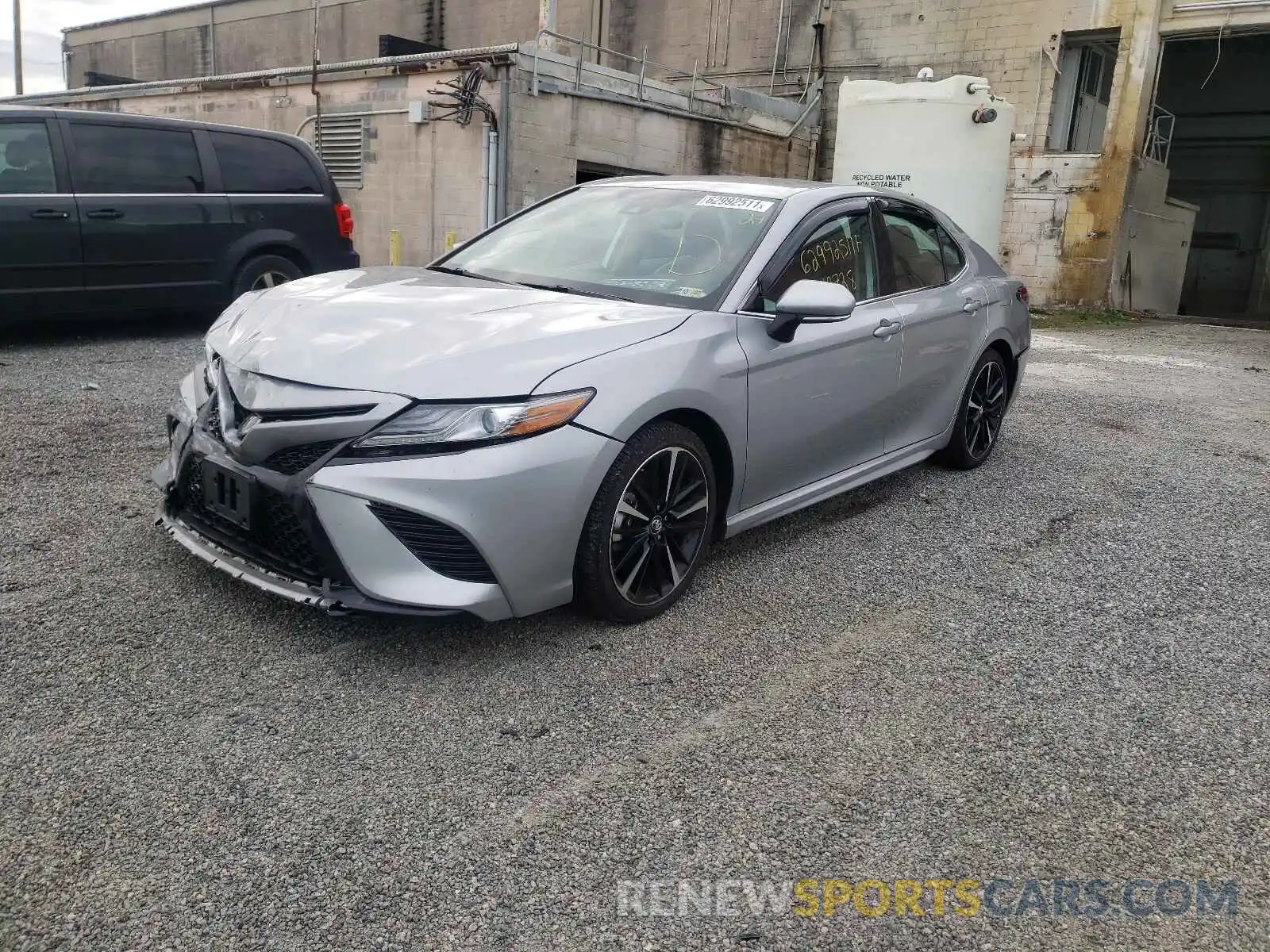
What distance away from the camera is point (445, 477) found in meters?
2.78

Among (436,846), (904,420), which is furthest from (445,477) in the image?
(904,420)

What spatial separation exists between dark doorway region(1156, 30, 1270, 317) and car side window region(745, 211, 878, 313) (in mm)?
21522

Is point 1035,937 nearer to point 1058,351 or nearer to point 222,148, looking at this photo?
point 222,148

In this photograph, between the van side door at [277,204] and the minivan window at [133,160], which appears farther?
the van side door at [277,204]

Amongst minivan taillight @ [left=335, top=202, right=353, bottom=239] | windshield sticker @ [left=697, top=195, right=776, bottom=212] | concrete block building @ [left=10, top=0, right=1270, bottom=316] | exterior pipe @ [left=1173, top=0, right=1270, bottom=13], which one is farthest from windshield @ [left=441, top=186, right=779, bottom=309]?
exterior pipe @ [left=1173, top=0, right=1270, bottom=13]

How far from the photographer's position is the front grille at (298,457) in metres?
2.86

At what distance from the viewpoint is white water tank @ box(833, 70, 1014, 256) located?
13680mm

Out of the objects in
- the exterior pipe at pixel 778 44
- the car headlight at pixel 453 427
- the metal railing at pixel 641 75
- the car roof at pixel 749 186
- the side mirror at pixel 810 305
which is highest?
the exterior pipe at pixel 778 44

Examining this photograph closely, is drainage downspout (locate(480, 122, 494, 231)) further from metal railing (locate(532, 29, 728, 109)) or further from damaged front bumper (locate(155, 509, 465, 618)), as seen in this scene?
damaged front bumper (locate(155, 509, 465, 618))

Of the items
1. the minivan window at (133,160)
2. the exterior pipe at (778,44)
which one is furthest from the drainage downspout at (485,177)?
the exterior pipe at (778,44)

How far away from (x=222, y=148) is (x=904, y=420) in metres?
Result: 6.20

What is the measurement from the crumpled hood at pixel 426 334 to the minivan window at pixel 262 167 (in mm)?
5063

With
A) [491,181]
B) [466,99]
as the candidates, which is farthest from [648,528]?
[466,99]

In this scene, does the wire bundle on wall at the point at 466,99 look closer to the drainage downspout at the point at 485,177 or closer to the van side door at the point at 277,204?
the drainage downspout at the point at 485,177
